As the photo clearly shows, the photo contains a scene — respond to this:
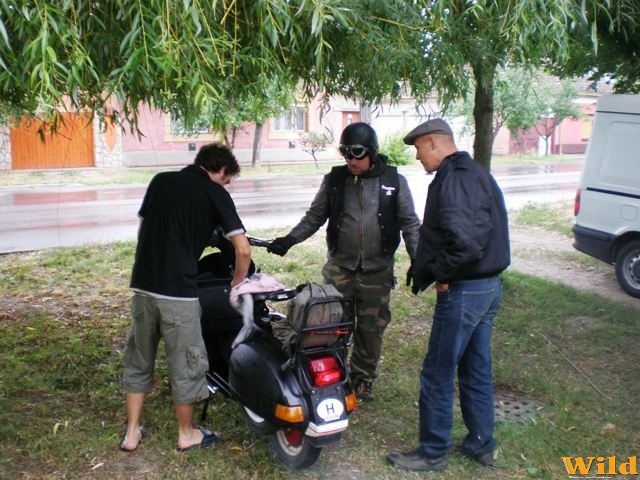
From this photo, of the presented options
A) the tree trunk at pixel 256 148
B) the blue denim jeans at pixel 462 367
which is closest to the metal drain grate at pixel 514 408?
the blue denim jeans at pixel 462 367

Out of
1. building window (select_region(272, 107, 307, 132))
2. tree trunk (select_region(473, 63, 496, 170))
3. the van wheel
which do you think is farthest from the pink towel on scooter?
building window (select_region(272, 107, 307, 132))

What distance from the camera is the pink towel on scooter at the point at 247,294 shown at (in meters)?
4.01

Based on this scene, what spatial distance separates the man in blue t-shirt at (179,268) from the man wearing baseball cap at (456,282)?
1.07m

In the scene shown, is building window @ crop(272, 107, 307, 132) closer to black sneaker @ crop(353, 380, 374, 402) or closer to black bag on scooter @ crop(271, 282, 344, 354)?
black sneaker @ crop(353, 380, 374, 402)

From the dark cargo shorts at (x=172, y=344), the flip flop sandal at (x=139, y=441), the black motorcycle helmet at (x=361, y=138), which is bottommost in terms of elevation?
the flip flop sandal at (x=139, y=441)

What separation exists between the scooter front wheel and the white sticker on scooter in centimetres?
17

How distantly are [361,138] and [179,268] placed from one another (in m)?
1.52

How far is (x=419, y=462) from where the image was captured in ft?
12.9

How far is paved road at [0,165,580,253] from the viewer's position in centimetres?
1245

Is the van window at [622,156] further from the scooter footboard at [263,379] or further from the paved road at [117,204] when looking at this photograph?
the scooter footboard at [263,379]

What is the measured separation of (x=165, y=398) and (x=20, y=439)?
39.2 inches

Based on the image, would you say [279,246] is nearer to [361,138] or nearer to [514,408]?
[361,138]

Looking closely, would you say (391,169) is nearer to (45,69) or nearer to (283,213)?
(45,69)

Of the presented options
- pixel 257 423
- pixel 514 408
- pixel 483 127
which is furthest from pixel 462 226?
pixel 483 127
